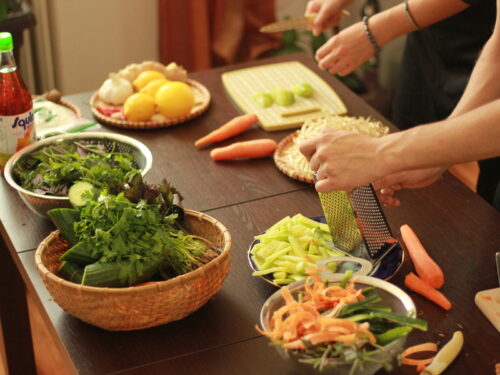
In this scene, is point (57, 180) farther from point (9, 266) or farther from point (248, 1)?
point (248, 1)

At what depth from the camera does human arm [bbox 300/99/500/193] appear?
1399mm

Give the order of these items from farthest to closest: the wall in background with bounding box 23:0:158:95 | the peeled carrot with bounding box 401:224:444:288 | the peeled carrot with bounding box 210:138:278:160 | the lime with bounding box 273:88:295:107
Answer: the wall in background with bounding box 23:0:158:95, the lime with bounding box 273:88:295:107, the peeled carrot with bounding box 210:138:278:160, the peeled carrot with bounding box 401:224:444:288

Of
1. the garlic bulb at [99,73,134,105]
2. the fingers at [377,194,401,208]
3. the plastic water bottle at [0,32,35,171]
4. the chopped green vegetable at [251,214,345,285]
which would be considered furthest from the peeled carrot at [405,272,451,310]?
the garlic bulb at [99,73,134,105]

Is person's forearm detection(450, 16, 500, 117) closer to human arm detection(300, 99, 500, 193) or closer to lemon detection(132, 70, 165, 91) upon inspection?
human arm detection(300, 99, 500, 193)

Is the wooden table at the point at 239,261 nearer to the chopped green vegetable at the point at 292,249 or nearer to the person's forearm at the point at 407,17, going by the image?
the chopped green vegetable at the point at 292,249

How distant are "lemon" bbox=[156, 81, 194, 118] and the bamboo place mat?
0.02 meters

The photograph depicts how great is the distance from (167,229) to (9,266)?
2.79 feet

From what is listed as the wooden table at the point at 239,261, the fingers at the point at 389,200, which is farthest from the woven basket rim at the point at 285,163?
the fingers at the point at 389,200

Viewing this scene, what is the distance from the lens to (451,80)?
261 cm

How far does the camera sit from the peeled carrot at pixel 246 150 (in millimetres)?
2055

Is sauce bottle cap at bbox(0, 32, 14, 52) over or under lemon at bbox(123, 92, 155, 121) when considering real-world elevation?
over

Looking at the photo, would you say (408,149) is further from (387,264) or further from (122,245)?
(122,245)

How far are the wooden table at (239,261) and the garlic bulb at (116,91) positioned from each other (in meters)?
0.09

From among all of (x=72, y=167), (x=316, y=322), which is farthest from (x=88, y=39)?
(x=316, y=322)
